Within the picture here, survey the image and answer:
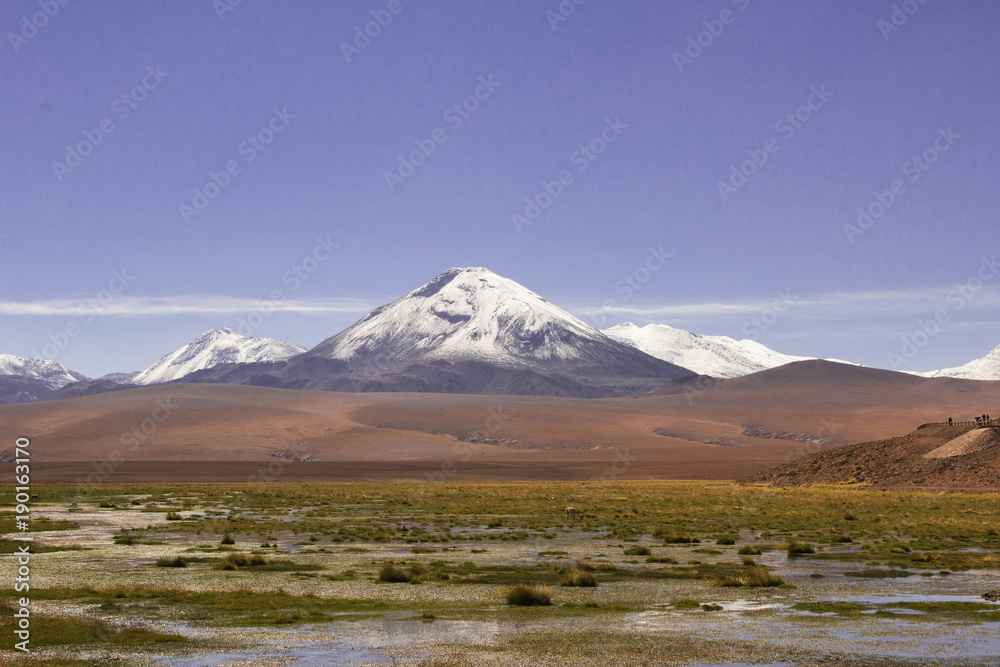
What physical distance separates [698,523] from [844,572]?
19.7m

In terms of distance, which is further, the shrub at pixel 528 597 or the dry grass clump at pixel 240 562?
the dry grass clump at pixel 240 562

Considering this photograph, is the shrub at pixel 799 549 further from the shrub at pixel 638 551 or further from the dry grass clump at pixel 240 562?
the dry grass clump at pixel 240 562

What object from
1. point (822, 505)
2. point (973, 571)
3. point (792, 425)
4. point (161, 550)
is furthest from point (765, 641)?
point (792, 425)

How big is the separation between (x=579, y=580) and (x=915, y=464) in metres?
59.4

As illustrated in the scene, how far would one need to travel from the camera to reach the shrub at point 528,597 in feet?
69.2

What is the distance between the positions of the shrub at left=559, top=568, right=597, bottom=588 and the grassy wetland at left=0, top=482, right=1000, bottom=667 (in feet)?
0.21

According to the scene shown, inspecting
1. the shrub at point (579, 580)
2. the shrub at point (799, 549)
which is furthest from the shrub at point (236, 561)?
the shrub at point (799, 549)

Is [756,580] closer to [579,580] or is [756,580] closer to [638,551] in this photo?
[579,580]

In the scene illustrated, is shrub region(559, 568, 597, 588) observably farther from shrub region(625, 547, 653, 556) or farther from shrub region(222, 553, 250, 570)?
shrub region(222, 553, 250, 570)

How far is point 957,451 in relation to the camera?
7306 centimetres

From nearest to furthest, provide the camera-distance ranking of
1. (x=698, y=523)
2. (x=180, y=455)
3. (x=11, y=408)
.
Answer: (x=698, y=523) → (x=180, y=455) → (x=11, y=408)

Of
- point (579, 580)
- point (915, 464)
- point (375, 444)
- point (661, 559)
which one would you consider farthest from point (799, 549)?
point (375, 444)

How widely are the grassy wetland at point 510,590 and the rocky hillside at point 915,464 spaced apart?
2208 centimetres

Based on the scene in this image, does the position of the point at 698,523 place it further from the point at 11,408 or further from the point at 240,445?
the point at 11,408
